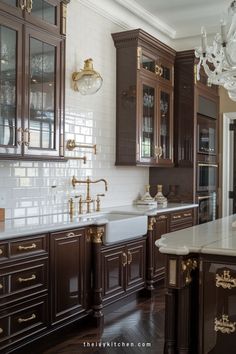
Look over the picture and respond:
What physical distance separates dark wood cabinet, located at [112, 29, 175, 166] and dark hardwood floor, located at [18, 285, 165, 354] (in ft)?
5.55

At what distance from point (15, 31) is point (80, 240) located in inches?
65.6

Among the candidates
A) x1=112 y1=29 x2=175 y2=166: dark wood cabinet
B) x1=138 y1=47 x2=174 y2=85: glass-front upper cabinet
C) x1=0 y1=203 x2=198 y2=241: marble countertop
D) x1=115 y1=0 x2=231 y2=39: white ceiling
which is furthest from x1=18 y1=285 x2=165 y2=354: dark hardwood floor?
x1=115 y1=0 x2=231 y2=39: white ceiling

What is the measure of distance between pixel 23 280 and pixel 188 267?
1.16 meters

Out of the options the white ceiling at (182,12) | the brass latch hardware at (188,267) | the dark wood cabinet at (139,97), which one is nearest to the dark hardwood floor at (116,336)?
the brass latch hardware at (188,267)

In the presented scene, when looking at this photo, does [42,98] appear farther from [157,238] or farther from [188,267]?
[157,238]

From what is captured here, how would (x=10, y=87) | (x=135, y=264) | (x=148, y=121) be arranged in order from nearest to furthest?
1. (x=10, y=87)
2. (x=135, y=264)
3. (x=148, y=121)

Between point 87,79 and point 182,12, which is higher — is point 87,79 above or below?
below

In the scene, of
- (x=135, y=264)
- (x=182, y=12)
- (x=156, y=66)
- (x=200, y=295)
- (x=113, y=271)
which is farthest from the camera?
(x=182, y=12)

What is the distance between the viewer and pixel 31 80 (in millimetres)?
3344

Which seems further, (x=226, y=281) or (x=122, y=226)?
(x=122, y=226)

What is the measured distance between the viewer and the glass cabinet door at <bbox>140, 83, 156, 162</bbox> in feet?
16.5

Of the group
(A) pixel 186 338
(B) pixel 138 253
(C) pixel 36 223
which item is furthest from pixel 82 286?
(A) pixel 186 338

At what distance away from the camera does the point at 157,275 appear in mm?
4676

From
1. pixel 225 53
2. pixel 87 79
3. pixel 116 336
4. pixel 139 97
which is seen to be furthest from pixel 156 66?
pixel 116 336
